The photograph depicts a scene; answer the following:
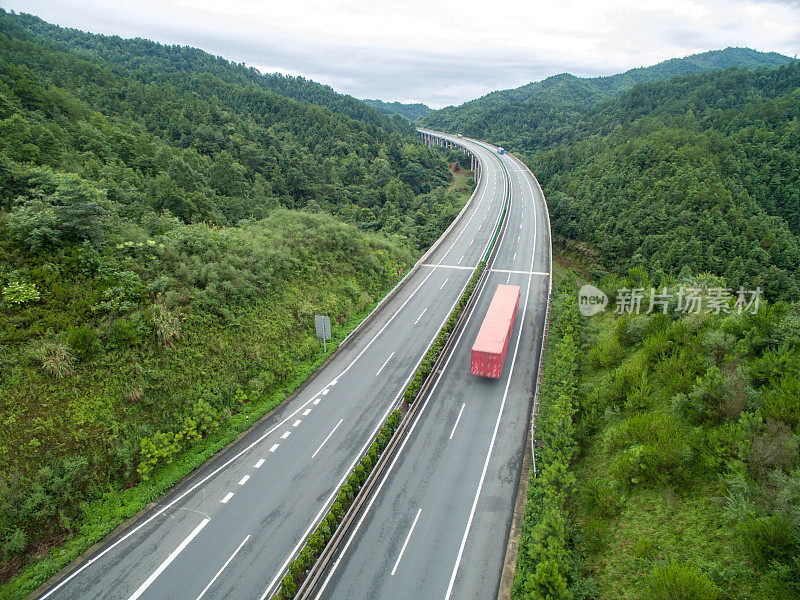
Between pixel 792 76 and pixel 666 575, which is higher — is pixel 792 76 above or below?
above

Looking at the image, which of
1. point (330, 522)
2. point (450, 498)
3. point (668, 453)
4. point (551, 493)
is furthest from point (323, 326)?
point (668, 453)

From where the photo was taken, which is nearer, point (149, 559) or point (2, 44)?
point (149, 559)

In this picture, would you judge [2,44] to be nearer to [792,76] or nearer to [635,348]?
[635,348]

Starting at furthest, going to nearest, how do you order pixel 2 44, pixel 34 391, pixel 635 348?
pixel 2 44 → pixel 635 348 → pixel 34 391

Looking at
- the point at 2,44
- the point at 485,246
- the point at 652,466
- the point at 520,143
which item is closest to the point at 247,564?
the point at 652,466

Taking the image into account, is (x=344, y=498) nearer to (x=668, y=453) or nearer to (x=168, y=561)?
(x=168, y=561)

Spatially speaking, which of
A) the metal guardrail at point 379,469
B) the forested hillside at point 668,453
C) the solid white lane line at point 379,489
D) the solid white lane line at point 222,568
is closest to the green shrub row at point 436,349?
the metal guardrail at point 379,469

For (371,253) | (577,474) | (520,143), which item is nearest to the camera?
(577,474)
